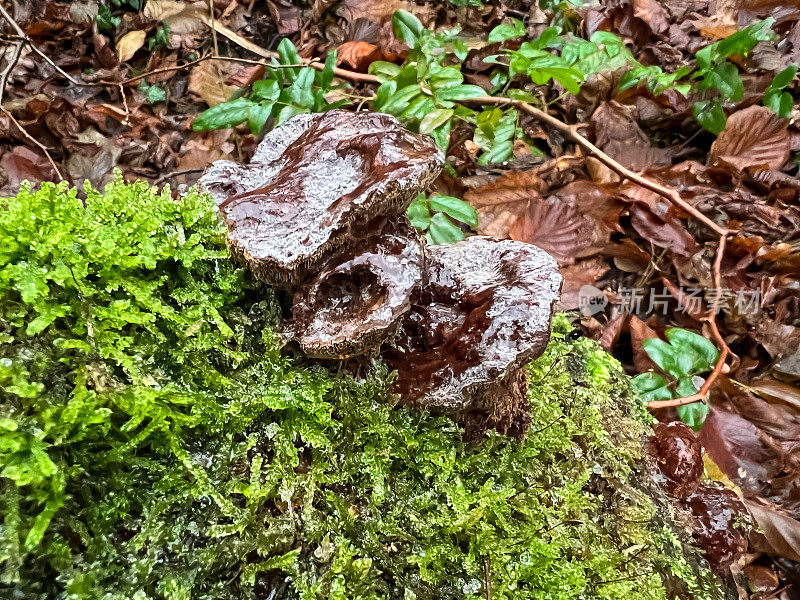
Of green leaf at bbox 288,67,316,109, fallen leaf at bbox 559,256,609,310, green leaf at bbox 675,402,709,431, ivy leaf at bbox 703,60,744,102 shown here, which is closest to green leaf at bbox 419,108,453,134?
green leaf at bbox 288,67,316,109

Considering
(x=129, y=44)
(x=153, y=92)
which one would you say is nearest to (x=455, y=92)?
(x=153, y=92)

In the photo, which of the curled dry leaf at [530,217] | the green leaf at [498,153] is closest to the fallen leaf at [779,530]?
the curled dry leaf at [530,217]

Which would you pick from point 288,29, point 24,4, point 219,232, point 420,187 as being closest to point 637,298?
point 420,187

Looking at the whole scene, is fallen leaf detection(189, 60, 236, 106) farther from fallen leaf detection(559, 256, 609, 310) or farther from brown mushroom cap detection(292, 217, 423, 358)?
brown mushroom cap detection(292, 217, 423, 358)

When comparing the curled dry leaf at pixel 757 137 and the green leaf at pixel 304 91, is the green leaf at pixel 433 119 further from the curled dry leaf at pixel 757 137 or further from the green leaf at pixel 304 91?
the curled dry leaf at pixel 757 137

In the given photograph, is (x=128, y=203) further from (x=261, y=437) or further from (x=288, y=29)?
(x=288, y=29)

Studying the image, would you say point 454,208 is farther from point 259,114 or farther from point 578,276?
point 578,276
